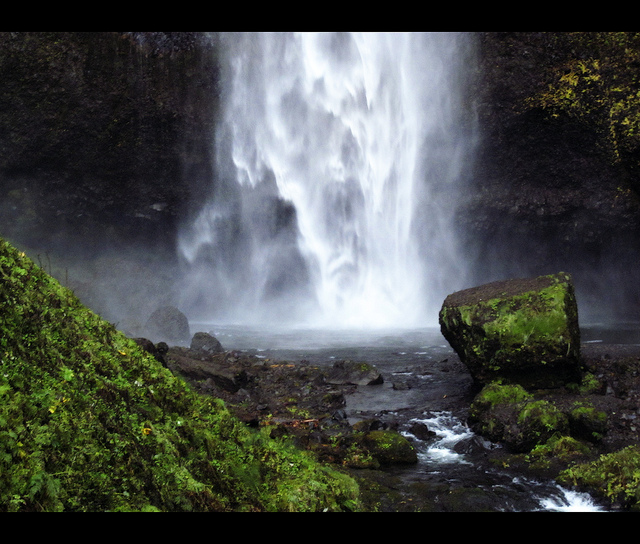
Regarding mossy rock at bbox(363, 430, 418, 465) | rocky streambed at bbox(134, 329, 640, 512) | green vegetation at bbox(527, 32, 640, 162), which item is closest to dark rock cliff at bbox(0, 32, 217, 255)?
rocky streambed at bbox(134, 329, 640, 512)

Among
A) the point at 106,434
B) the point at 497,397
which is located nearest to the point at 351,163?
the point at 497,397

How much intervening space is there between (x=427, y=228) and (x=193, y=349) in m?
16.1

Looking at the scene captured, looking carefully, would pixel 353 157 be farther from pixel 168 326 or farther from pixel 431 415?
pixel 431 415

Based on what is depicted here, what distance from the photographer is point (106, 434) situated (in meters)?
3.59

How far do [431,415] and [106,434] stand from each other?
736 centimetres

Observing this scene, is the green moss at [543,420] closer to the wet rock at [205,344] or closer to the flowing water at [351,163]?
the wet rock at [205,344]

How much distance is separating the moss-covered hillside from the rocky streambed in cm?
190

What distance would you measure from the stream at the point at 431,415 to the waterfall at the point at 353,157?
698 centimetres

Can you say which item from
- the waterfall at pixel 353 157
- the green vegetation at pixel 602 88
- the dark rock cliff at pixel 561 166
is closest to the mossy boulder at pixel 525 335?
the green vegetation at pixel 602 88

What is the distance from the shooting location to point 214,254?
101ft

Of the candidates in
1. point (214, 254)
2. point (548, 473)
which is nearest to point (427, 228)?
point (214, 254)

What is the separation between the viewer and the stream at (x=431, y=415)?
6.27 meters

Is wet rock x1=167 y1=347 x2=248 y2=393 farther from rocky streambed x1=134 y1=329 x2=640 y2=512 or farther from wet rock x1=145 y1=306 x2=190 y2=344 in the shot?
wet rock x1=145 y1=306 x2=190 y2=344
